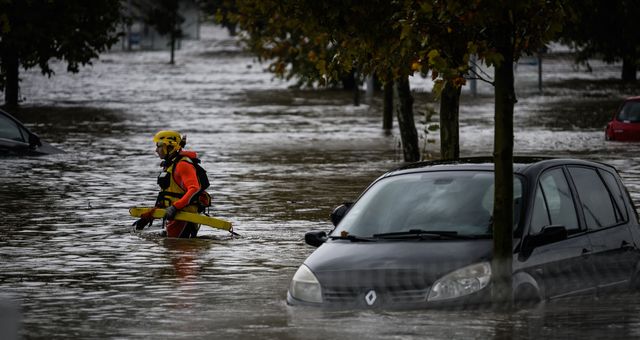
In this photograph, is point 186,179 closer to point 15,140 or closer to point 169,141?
point 169,141

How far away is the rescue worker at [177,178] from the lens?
15758 millimetres

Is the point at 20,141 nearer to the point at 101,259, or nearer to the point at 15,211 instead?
the point at 15,211

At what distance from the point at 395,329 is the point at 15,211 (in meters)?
12.5

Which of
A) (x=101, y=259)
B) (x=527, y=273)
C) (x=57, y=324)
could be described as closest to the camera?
(x=527, y=273)

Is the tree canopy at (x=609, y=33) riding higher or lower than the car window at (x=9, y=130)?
higher

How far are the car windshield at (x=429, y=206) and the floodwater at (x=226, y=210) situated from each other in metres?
0.80

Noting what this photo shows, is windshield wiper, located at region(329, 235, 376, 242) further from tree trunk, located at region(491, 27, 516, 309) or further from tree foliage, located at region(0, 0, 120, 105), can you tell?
tree foliage, located at region(0, 0, 120, 105)

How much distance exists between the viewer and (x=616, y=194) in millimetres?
11188

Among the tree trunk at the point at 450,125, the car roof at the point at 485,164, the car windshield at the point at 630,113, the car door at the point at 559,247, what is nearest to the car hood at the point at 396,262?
the car door at the point at 559,247

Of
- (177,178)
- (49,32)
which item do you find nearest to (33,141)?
(177,178)

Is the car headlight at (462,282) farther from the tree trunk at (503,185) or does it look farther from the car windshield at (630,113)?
the car windshield at (630,113)

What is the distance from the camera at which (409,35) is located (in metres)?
10.8

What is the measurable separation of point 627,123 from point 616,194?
1029 inches

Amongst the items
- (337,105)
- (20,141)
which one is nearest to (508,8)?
(20,141)
